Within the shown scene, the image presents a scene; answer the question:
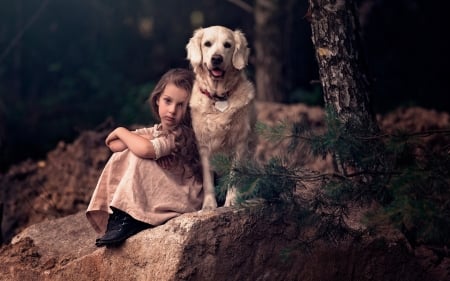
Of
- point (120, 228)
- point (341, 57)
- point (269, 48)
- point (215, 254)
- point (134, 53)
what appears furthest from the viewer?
point (134, 53)

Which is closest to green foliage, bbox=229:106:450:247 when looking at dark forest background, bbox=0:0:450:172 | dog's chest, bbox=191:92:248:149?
dog's chest, bbox=191:92:248:149

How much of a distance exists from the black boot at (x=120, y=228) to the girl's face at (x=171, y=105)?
0.63 m

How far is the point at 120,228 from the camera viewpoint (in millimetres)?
4305

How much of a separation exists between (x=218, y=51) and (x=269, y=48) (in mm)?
5282

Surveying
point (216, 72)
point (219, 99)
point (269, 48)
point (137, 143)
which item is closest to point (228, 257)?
point (137, 143)

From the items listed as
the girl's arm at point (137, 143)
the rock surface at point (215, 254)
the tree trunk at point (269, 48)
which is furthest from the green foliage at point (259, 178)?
the tree trunk at point (269, 48)

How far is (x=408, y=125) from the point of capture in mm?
8297

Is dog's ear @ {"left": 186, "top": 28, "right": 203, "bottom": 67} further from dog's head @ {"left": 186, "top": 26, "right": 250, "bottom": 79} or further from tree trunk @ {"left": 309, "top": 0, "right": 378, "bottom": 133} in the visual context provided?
tree trunk @ {"left": 309, "top": 0, "right": 378, "bottom": 133}

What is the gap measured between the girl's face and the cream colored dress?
9 centimetres

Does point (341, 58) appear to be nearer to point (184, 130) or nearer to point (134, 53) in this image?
point (184, 130)

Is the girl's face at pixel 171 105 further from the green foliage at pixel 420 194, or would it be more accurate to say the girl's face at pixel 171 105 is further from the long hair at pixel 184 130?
the green foliage at pixel 420 194

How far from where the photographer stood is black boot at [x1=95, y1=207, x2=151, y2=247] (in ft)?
14.0

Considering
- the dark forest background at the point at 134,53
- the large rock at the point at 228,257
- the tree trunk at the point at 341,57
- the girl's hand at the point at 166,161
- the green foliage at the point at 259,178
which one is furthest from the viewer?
the dark forest background at the point at 134,53

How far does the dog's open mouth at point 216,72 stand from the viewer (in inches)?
179
